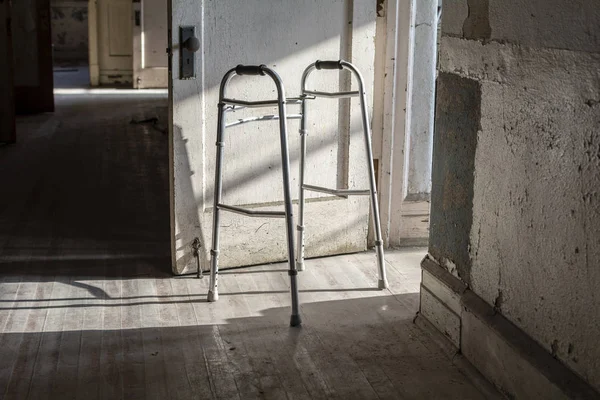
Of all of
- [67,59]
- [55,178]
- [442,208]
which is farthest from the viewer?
[67,59]

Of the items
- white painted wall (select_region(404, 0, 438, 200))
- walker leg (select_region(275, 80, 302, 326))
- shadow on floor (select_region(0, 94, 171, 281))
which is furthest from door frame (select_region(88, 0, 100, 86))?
walker leg (select_region(275, 80, 302, 326))

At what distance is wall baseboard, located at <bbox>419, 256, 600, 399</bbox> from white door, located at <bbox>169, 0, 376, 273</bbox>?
37.0 inches

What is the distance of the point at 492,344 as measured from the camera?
2629 mm

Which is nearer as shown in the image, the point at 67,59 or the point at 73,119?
the point at 73,119

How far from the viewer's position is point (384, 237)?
4.26 m

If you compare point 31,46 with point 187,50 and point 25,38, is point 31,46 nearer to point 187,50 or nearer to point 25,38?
point 25,38

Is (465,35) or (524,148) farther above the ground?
(465,35)

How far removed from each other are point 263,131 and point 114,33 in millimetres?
7870

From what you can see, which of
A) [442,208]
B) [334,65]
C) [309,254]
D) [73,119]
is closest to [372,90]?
[334,65]

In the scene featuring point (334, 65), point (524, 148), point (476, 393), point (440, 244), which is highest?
point (334, 65)

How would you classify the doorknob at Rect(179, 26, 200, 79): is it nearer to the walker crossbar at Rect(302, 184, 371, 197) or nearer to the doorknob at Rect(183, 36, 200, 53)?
the doorknob at Rect(183, 36, 200, 53)

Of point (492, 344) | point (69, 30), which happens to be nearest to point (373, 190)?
point (492, 344)

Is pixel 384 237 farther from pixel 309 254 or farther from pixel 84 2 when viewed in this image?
pixel 84 2

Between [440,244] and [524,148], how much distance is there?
29.3 inches
